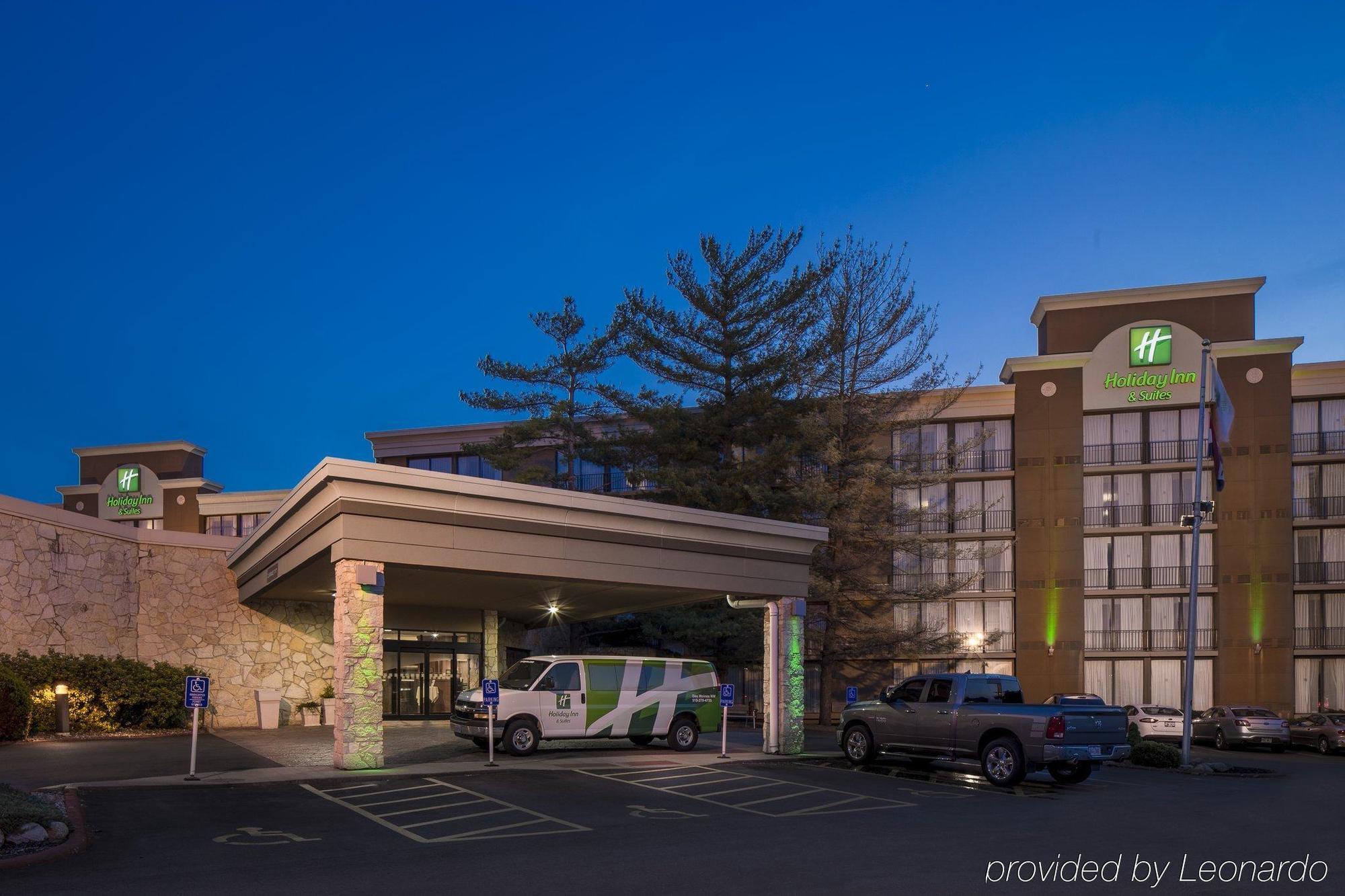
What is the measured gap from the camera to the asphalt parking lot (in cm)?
1075

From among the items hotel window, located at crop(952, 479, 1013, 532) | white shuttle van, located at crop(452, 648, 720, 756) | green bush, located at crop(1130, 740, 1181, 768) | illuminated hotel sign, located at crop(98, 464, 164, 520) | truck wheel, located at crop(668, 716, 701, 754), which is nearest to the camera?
white shuttle van, located at crop(452, 648, 720, 756)

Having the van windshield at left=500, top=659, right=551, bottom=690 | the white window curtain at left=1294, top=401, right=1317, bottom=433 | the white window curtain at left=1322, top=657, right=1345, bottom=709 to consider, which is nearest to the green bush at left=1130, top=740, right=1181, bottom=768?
the van windshield at left=500, top=659, right=551, bottom=690

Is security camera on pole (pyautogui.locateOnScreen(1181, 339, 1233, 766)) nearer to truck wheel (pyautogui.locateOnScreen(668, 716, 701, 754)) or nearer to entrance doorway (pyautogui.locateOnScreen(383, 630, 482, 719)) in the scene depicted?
truck wheel (pyautogui.locateOnScreen(668, 716, 701, 754))

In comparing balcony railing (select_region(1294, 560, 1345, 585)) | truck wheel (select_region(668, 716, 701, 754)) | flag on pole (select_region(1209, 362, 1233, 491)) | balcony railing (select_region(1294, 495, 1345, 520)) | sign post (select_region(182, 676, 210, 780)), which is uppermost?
flag on pole (select_region(1209, 362, 1233, 491))

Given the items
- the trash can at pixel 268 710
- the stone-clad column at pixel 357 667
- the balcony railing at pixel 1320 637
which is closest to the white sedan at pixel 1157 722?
the balcony railing at pixel 1320 637

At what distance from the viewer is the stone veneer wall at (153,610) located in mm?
26578

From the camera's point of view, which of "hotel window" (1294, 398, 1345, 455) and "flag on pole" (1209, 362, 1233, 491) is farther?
"hotel window" (1294, 398, 1345, 455)

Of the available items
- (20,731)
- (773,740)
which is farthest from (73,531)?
(773,740)

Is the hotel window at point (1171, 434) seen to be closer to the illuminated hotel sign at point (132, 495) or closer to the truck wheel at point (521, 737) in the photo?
the truck wheel at point (521, 737)

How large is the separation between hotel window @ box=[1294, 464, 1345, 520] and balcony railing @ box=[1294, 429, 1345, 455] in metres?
0.65

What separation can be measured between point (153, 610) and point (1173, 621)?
38199mm

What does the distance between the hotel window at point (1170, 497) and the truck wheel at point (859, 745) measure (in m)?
29.9

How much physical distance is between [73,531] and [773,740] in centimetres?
1717

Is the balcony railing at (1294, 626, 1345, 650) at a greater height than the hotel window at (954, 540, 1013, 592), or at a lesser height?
lesser
